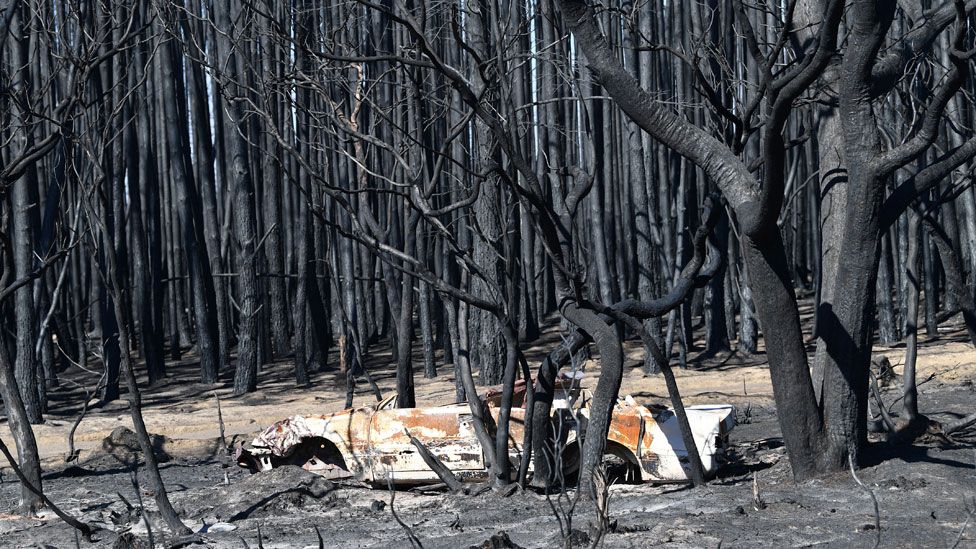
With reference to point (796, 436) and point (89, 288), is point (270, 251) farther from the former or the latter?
point (796, 436)

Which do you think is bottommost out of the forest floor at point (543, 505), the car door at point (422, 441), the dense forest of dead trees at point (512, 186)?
the forest floor at point (543, 505)

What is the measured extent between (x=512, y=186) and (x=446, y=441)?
2.70 metres

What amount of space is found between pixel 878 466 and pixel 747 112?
9.40ft

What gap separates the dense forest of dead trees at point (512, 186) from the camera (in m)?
7.62

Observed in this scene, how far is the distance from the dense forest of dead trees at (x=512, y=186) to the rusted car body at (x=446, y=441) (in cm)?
33

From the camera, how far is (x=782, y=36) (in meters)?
7.36

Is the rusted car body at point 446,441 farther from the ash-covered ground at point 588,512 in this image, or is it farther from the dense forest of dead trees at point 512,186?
the dense forest of dead trees at point 512,186

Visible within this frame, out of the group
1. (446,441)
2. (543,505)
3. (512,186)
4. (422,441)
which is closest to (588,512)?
(543,505)

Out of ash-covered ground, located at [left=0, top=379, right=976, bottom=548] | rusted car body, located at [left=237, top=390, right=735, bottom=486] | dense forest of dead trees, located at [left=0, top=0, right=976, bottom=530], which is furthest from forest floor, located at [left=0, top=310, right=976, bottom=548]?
dense forest of dead trees, located at [left=0, top=0, right=976, bottom=530]

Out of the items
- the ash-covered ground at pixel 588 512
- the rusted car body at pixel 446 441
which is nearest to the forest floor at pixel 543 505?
the ash-covered ground at pixel 588 512

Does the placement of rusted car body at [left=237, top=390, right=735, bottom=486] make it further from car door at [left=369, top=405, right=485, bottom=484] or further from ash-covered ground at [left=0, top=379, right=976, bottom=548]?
ash-covered ground at [left=0, top=379, right=976, bottom=548]

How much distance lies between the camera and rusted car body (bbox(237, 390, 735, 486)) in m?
8.73

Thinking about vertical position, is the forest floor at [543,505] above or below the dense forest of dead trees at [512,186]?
below

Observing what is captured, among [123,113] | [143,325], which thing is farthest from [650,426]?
[123,113]
